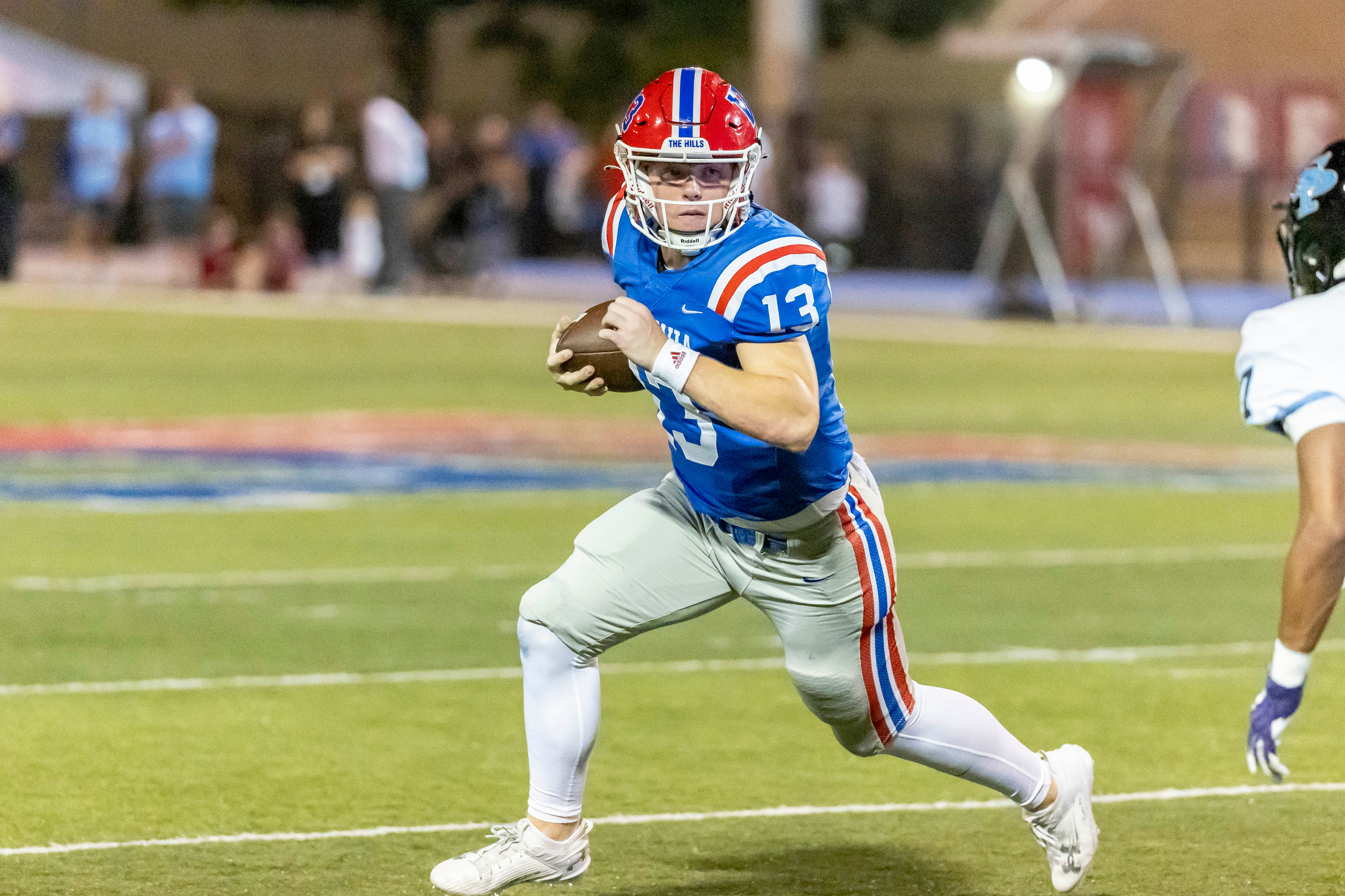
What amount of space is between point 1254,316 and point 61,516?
270 inches

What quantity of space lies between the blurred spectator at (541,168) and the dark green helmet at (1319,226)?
26.0 meters

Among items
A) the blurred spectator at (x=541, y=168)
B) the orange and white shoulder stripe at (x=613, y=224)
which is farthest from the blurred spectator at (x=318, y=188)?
the orange and white shoulder stripe at (x=613, y=224)

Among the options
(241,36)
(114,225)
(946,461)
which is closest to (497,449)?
(946,461)

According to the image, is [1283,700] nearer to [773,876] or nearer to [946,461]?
[773,876]

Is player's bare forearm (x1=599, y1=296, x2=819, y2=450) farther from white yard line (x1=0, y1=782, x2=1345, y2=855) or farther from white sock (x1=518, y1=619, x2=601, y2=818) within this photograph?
white yard line (x1=0, y1=782, x2=1345, y2=855)

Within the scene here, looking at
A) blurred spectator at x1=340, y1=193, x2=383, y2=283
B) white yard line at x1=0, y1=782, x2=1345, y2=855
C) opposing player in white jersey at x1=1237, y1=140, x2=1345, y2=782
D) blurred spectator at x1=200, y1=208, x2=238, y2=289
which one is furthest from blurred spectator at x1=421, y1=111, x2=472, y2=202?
A: opposing player in white jersey at x1=1237, y1=140, x2=1345, y2=782

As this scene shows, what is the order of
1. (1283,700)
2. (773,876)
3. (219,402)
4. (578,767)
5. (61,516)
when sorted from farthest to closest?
(219,402) → (61,516) → (773,876) → (578,767) → (1283,700)

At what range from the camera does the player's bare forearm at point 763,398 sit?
404 cm

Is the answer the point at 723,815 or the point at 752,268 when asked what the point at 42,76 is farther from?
the point at 752,268

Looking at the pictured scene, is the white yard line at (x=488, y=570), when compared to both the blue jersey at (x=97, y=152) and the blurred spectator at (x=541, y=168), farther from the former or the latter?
the blurred spectator at (x=541, y=168)

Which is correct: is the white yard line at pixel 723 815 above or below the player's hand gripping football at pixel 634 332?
below

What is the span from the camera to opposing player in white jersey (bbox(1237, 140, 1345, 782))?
3971 millimetres

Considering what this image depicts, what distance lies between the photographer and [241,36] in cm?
4288

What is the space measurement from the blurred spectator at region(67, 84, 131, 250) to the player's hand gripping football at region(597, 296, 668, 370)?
20.7 m
